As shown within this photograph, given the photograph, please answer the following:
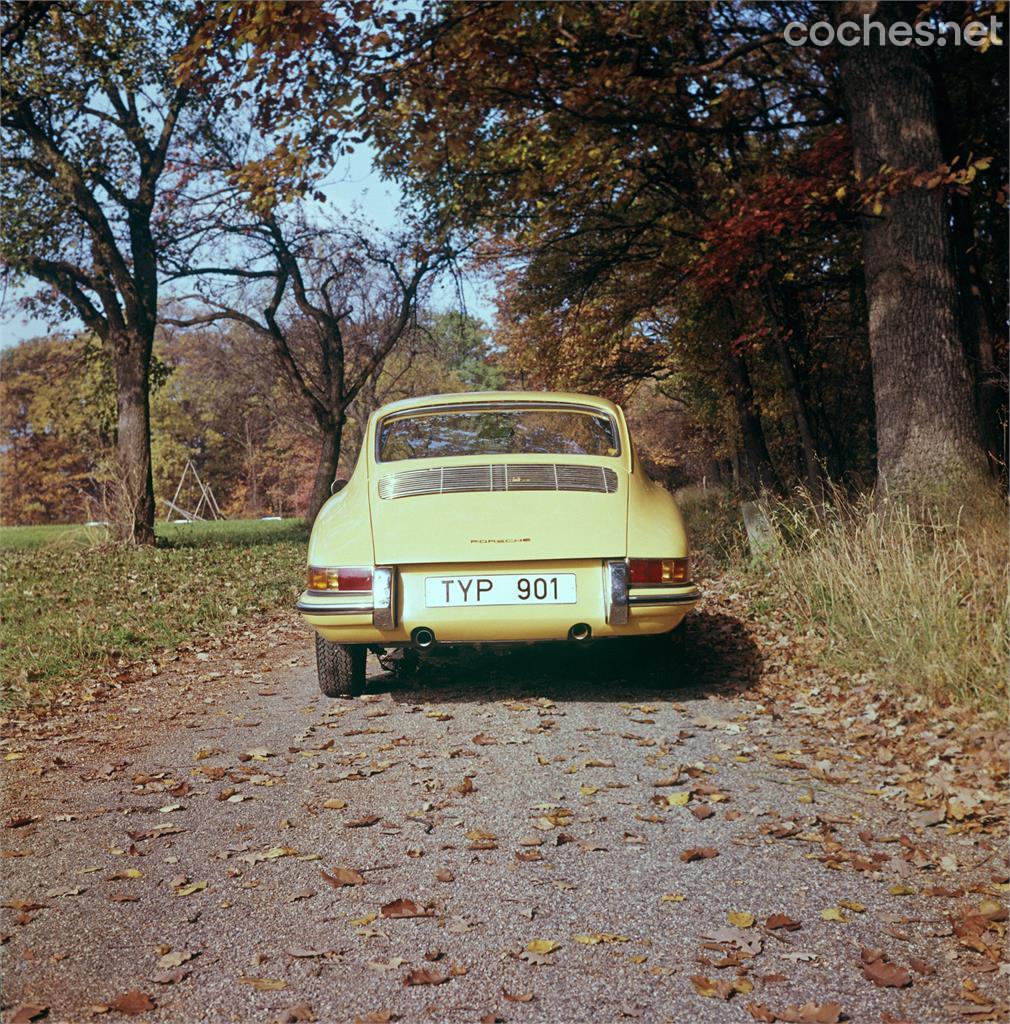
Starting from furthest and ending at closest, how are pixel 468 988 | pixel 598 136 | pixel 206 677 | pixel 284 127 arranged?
pixel 598 136 < pixel 284 127 < pixel 206 677 < pixel 468 988

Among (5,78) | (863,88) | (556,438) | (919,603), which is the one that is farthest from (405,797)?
(5,78)

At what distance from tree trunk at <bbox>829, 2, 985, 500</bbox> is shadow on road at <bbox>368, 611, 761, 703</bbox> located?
2.41 metres

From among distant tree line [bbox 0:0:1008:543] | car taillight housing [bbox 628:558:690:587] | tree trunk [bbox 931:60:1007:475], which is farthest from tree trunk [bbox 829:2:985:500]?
car taillight housing [bbox 628:558:690:587]

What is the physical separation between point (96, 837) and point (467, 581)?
2.25 m

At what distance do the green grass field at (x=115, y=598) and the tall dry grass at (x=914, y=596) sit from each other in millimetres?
5059

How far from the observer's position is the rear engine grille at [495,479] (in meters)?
6.01

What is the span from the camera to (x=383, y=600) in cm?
564

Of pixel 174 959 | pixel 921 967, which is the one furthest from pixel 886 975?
pixel 174 959

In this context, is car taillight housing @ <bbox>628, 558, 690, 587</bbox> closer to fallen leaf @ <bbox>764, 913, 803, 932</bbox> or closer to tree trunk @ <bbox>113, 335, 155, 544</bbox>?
fallen leaf @ <bbox>764, 913, 803, 932</bbox>

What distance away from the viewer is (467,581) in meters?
5.68

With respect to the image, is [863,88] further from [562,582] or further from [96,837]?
[96,837]

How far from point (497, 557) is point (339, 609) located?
0.88m

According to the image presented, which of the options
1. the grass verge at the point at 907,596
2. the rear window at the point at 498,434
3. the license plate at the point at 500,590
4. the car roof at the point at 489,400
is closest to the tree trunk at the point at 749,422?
the grass verge at the point at 907,596

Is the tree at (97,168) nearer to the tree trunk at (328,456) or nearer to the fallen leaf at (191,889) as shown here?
the tree trunk at (328,456)
